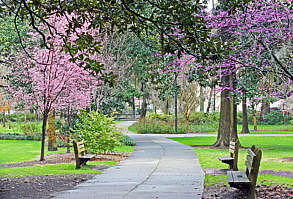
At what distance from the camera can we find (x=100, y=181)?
31.3ft

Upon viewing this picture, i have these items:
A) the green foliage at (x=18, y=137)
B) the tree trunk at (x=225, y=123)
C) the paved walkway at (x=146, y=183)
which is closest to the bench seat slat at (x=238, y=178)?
the paved walkway at (x=146, y=183)

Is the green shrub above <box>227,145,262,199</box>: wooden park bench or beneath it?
above

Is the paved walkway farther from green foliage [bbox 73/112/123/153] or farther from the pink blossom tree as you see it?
the pink blossom tree

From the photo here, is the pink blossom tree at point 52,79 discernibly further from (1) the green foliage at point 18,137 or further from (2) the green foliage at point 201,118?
(2) the green foliage at point 201,118

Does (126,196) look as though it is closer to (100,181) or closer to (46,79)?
(100,181)

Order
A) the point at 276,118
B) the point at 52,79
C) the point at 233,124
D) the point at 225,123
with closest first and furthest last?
the point at 52,79
the point at 233,124
the point at 225,123
the point at 276,118

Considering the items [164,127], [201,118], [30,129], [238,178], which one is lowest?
[238,178]

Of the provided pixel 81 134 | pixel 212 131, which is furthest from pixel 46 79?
pixel 212 131

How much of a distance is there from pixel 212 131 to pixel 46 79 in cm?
2680

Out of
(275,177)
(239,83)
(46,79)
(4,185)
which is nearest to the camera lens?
(4,185)

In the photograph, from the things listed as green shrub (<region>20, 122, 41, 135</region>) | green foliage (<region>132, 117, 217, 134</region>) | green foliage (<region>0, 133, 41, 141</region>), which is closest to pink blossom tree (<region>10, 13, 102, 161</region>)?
green foliage (<region>0, 133, 41, 141</region>)

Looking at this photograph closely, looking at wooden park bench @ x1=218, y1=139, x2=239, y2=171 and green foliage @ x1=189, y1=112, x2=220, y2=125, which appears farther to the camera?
green foliage @ x1=189, y1=112, x2=220, y2=125

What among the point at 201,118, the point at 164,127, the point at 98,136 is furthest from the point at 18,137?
the point at 201,118

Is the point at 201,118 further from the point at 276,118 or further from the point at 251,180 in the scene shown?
the point at 251,180
